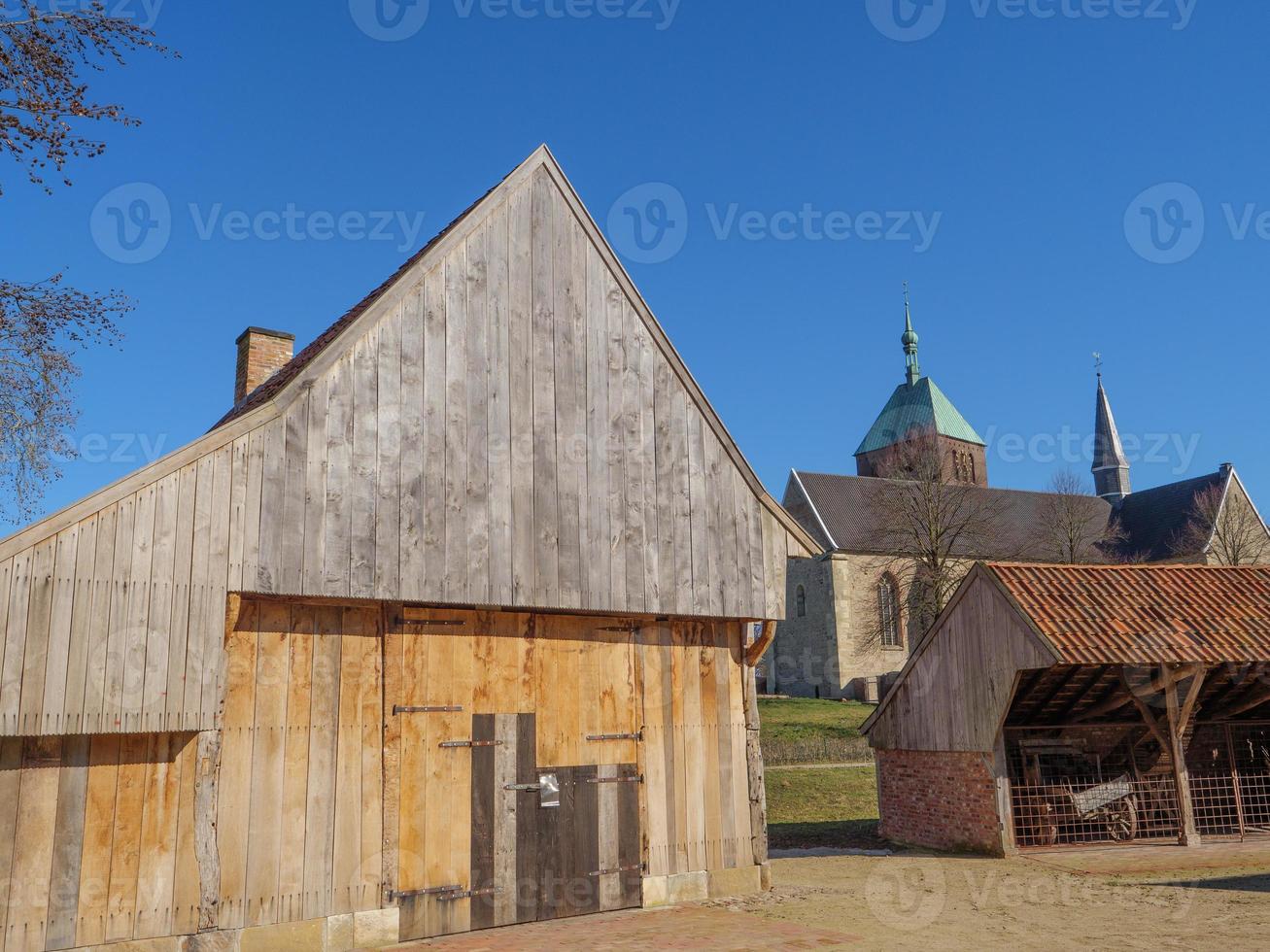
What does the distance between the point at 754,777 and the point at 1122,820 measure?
8.00 metres

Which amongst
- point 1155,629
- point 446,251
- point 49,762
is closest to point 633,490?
point 446,251

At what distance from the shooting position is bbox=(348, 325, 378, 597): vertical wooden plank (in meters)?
10.4

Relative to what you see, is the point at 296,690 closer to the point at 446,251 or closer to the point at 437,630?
the point at 437,630

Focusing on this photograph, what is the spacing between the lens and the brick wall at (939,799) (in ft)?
53.1

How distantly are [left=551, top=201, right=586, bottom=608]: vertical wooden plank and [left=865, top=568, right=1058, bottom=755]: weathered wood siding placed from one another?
7663mm

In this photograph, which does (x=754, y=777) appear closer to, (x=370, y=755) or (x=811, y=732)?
(x=370, y=755)

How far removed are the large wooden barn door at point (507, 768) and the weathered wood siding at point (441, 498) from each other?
0.65 meters

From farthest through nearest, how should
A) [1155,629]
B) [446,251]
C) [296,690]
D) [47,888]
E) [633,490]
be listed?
1. [1155,629]
2. [633,490]
3. [446,251]
4. [296,690]
5. [47,888]

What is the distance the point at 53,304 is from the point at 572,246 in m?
6.22

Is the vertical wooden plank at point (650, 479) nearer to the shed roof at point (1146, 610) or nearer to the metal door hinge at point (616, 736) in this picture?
the metal door hinge at point (616, 736)

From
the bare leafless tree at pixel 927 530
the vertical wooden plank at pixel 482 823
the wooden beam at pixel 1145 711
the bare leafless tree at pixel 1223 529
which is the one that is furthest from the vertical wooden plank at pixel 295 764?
the bare leafless tree at pixel 1223 529

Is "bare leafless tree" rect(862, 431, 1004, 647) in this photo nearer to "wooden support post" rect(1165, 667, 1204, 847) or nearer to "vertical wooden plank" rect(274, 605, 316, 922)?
"wooden support post" rect(1165, 667, 1204, 847)

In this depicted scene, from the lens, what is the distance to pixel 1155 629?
52.0 ft

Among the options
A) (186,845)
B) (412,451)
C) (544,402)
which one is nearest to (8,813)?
(186,845)
